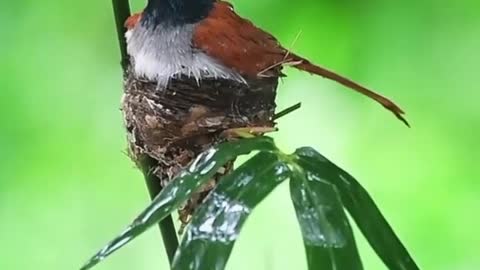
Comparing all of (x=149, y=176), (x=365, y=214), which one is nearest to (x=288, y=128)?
(x=149, y=176)

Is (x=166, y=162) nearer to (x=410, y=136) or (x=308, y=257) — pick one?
(x=308, y=257)

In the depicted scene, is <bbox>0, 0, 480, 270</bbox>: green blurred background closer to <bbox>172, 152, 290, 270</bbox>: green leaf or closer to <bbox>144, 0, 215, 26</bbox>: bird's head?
<bbox>144, 0, 215, 26</bbox>: bird's head

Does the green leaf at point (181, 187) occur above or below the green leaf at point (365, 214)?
above

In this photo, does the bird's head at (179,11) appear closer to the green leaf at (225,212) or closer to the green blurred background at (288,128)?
the green leaf at (225,212)

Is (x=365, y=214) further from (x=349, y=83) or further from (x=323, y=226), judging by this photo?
(x=349, y=83)

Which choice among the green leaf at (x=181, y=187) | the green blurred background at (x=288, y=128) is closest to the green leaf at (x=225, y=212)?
the green leaf at (x=181, y=187)
